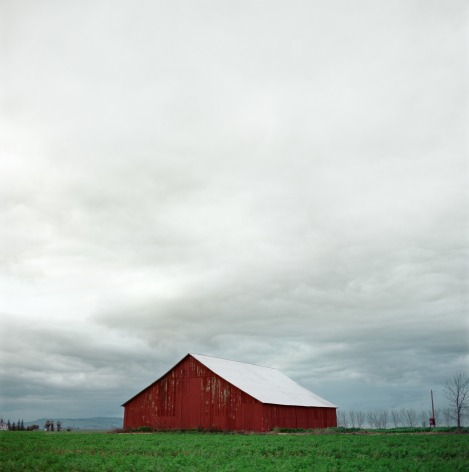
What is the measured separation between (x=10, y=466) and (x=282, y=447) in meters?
15.0

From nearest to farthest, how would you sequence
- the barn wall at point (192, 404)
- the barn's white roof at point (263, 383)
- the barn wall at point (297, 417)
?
the barn wall at point (192, 404)
the barn wall at point (297, 417)
the barn's white roof at point (263, 383)

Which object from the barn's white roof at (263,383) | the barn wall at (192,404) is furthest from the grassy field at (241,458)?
the barn's white roof at (263,383)

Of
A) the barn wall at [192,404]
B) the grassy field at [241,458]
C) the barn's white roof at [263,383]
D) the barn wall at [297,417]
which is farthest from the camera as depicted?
the barn's white roof at [263,383]

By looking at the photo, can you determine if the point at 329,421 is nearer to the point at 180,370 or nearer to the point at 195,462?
the point at 180,370

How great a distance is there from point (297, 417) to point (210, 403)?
38.4ft

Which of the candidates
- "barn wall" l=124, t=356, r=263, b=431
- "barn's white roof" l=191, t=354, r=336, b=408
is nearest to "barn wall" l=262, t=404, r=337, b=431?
"barn's white roof" l=191, t=354, r=336, b=408

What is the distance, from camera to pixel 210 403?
55.5 m

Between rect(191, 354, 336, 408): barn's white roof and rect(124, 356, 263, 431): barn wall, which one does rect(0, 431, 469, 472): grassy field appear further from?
rect(191, 354, 336, 408): barn's white roof

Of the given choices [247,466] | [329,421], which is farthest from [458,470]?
[329,421]

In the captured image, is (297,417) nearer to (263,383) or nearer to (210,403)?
(263,383)

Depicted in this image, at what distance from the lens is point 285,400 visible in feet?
199

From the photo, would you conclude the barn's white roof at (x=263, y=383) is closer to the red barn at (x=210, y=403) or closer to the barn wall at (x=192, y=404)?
the red barn at (x=210, y=403)

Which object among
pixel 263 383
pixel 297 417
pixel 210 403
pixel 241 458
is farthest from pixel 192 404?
pixel 241 458

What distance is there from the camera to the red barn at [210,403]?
53938 mm
